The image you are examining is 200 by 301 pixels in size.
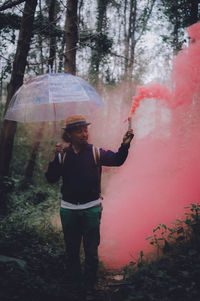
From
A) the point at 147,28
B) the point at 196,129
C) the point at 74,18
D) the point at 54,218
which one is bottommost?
the point at 54,218

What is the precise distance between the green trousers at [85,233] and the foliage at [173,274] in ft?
2.08

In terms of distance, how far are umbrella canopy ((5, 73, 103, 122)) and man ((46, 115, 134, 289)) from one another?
0.57 metres

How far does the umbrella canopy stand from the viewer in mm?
4203

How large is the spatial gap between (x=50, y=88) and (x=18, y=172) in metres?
14.9

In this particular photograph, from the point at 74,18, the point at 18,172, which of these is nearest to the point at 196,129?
the point at 74,18

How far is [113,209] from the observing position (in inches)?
323

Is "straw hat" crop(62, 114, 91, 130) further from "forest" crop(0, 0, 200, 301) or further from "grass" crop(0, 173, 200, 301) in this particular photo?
"grass" crop(0, 173, 200, 301)

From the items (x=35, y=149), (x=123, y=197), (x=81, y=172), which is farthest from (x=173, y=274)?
(x=35, y=149)

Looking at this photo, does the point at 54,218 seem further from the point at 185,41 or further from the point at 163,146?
the point at 185,41

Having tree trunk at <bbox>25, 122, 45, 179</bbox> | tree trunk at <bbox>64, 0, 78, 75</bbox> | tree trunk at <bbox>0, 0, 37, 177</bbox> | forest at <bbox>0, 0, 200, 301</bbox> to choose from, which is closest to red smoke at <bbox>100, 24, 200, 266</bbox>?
forest at <bbox>0, 0, 200, 301</bbox>

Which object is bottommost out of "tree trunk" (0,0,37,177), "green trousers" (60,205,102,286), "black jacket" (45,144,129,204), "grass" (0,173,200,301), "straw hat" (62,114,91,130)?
"grass" (0,173,200,301)

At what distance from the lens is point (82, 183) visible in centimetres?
375

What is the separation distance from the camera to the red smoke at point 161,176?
6156 millimetres

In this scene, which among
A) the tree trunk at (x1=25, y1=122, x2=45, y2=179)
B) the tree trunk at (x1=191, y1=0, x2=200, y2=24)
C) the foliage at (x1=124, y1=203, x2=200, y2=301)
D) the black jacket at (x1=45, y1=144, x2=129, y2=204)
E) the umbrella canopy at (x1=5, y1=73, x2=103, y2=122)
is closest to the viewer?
the foliage at (x1=124, y1=203, x2=200, y2=301)
